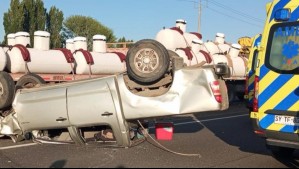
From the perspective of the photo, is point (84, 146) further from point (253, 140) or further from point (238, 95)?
point (238, 95)

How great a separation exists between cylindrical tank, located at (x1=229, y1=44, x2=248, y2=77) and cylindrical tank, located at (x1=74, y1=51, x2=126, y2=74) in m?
8.14

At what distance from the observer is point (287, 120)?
20.2 feet

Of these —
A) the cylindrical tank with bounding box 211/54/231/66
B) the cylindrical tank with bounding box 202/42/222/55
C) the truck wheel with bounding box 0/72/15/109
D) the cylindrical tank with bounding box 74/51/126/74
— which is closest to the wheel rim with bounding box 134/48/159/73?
the truck wheel with bounding box 0/72/15/109

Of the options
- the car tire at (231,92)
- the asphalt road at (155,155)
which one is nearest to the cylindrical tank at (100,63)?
the asphalt road at (155,155)

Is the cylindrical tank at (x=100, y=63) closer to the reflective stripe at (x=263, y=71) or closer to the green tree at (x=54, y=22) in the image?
the reflective stripe at (x=263, y=71)

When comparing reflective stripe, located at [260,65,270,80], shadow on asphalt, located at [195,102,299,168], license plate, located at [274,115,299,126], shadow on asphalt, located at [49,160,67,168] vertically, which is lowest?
shadow on asphalt, located at [195,102,299,168]

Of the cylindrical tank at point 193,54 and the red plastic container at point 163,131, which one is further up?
the cylindrical tank at point 193,54

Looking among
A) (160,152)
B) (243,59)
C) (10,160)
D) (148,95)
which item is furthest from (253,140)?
(243,59)

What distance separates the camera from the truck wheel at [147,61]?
7.02 m

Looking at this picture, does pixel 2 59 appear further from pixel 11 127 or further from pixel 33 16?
pixel 33 16

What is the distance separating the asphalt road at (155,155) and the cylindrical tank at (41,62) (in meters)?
2.55

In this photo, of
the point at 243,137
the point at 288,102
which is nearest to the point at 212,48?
the point at 243,137

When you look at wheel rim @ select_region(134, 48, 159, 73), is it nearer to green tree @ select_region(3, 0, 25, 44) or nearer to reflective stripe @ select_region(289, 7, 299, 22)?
reflective stripe @ select_region(289, 7, 299, 22)

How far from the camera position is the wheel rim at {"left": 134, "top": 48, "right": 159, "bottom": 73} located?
7074 mm
